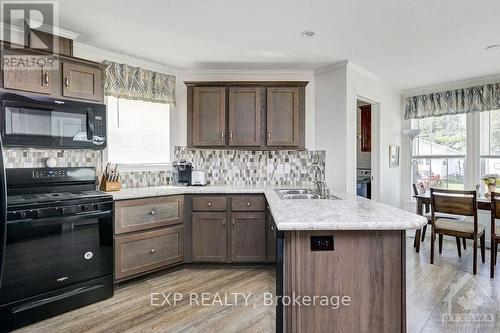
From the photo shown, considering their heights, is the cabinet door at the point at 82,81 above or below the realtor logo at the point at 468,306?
above

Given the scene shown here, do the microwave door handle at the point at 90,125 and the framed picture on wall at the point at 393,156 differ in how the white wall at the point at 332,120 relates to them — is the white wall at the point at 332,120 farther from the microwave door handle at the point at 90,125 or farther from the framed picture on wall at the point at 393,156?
the microwave door handle at the point at 90,125

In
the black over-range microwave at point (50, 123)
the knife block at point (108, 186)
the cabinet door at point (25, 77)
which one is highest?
the cabinet door at point (25, 77)

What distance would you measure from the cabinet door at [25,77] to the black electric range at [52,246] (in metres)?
0.67

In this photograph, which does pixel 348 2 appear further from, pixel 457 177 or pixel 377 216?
pixel 457 177

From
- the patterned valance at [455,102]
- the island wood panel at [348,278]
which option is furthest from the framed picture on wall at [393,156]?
the island wood panel at [348,278]

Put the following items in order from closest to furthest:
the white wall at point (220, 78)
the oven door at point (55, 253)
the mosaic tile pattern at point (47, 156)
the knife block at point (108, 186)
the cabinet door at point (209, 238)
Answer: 1. the oven door at point (55, 253)
2. the mosaic tile pattern at point (47, 156)
3. the knife block at point (108, 186)
4. the cabinet door at point (209, 238)
5. the white wall at point (220, 78)

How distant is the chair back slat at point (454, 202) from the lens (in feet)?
Result: 9.95

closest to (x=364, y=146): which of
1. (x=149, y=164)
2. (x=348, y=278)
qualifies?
(x=149, y=164)

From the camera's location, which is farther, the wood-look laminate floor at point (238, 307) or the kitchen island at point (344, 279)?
the wood-look laminate floor at point (238, 307)

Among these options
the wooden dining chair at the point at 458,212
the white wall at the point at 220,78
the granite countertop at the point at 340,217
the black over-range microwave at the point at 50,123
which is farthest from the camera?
the white wall at the point at 220,78

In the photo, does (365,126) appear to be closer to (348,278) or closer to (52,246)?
(348,278)

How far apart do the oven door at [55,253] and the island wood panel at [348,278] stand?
5.64 feet

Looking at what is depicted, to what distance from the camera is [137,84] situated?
329 centimetres

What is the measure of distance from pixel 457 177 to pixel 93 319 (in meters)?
4.90
